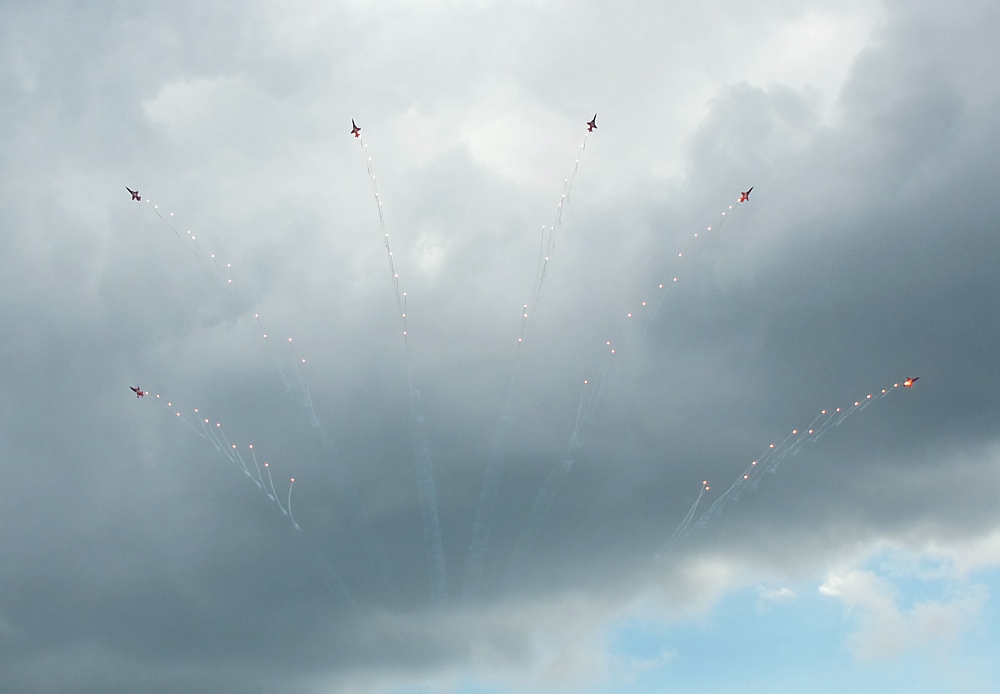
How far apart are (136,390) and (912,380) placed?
528 ft

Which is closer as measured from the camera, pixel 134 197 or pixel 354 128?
pixel 354 128

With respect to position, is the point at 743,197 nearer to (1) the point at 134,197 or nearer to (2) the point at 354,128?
(2) the point at 354,128

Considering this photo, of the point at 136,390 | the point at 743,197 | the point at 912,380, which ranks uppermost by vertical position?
the point at 743,197

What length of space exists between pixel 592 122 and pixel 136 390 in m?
115

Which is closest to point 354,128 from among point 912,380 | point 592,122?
point 592,122

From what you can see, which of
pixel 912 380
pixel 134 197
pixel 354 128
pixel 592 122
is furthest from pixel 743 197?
pixel 134 197

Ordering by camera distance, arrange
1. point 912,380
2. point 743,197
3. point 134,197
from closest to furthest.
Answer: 1. point 912,380
2. point 743,197
3. point 134,197

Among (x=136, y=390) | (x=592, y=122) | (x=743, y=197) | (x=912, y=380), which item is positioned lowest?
(x=912, y=380)

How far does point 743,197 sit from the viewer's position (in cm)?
12325

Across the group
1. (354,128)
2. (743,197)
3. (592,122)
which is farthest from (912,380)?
(354,128)

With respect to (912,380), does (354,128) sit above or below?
above

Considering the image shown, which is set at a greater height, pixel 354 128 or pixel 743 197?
pixel 354 128

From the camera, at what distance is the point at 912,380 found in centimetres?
11500

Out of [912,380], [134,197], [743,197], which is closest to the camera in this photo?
[912,380]
